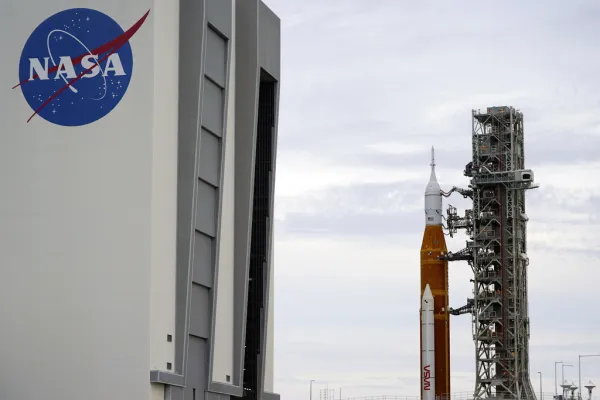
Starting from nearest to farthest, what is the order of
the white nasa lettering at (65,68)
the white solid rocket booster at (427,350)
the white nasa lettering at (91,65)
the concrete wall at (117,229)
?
the concrete wall at (117,229), the white nasa lettering at (91,65), the white nasa lettering at (65,68), the white solid rocket booster at (427,350)

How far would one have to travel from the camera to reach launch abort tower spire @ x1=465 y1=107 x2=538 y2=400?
4358 inches

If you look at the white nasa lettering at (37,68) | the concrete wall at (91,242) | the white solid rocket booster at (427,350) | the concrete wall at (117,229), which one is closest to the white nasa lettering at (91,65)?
the concrete wall at (91,242)

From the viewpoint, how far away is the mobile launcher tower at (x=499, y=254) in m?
111

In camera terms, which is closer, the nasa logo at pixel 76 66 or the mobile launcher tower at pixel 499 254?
the nasa logo at pixel 76 66

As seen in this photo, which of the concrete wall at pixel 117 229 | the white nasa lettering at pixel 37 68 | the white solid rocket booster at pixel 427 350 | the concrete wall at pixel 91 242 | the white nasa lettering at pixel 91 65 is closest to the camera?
the concrete wall at pixel 91 242

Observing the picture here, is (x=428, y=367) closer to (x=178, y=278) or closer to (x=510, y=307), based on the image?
(x=510, y=307)

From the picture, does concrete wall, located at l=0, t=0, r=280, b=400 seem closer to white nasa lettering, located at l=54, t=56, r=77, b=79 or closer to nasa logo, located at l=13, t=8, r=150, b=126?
nasa logo, located at l=13, t=8, r=150, b=126

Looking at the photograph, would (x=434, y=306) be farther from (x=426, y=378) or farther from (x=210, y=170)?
(x=210, y=170)

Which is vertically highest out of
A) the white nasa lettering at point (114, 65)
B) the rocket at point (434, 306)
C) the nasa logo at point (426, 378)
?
the white nasa lettering at point (114, 65)

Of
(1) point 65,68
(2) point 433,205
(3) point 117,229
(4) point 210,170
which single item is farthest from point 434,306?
(1) point 65,68

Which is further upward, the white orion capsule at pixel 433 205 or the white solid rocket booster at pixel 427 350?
the white orion capsule at pixel 433 205

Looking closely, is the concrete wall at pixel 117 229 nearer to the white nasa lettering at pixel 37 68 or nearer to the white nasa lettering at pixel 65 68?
the white nasa lettering at pixel 37 68

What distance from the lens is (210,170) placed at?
74.6 metres

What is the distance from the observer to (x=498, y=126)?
11250cm
